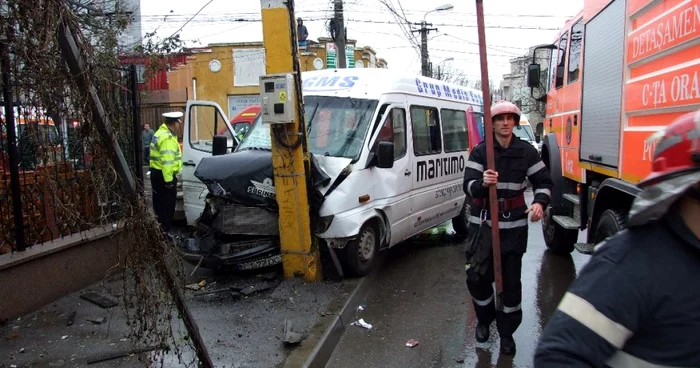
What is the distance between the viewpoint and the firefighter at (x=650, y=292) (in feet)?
4.53

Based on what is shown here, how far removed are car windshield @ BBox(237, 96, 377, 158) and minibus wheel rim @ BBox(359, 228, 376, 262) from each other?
87 centimetres

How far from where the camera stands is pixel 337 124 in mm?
6320

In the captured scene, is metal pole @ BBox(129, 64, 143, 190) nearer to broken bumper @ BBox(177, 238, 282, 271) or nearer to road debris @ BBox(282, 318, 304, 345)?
broken bumper @ BBox(177, 238, 282, 271)

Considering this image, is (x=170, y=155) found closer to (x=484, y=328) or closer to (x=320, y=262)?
(x=320, y=262)

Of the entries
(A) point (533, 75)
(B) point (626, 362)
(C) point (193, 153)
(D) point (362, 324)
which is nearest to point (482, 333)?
(D) point (362, 324)

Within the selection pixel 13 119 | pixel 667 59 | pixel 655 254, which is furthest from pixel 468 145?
pixel 655 254

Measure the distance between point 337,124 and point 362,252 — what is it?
4.80 feet

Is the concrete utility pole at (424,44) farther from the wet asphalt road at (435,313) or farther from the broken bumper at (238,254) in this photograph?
the broken bumper at (238,254)

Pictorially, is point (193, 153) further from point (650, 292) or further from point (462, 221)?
point (650, 292)

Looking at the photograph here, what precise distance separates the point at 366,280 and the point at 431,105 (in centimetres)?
272

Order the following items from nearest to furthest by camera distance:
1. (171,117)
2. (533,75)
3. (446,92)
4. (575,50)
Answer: (575,50)
(533,75)
(171,117)
(446,92)

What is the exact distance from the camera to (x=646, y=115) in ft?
12.9

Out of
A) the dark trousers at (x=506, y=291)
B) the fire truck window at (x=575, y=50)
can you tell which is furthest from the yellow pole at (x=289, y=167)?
the fire truck window at (x=575, y=50)

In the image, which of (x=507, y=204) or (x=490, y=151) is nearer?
(x=490, y=151)
